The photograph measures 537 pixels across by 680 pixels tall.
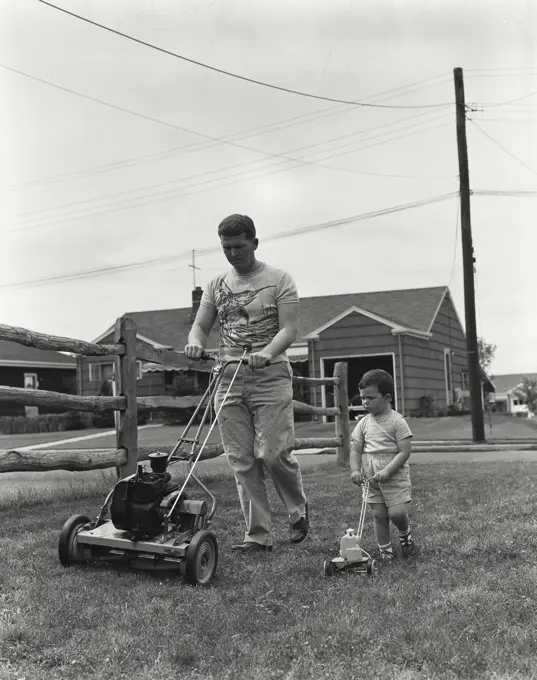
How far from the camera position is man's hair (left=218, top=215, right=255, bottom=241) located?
446 centimetres

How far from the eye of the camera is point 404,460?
435 cm

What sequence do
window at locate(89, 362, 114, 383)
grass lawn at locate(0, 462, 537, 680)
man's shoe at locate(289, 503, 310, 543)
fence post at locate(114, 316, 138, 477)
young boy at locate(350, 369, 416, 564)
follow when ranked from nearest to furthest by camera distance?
1. grass lawn at locate(0, 462, 537, 680)
2. young boy at locate(350, 369, 416, 564)
3. man's shoe at locate(289, 503, 310, 543)
4. fence post at locate(114, 316, 138, 477)
5. window at locate(89, 362, 114, 383)

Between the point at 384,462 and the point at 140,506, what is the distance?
1451 millimetres

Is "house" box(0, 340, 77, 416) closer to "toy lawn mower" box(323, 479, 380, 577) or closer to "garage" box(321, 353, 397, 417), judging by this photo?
"garage" box(321, 353, 397, 417)

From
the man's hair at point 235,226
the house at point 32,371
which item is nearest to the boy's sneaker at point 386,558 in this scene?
the man's hair at point 235,226

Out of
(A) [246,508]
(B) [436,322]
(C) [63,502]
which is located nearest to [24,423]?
(B) [436,322]

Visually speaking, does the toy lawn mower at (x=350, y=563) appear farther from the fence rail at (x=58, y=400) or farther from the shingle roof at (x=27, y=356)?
the shingle roof at (x=27, y=356)

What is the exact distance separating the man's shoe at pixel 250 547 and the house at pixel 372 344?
16.7 metres

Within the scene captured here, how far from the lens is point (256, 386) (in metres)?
4.62

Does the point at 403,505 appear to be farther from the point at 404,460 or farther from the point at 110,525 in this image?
the point at 110,525

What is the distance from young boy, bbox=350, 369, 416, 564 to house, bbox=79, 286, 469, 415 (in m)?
16.8

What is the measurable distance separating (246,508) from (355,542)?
861mm

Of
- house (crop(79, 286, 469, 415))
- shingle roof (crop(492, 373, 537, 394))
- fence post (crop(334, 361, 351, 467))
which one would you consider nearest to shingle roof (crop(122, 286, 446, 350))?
house (crop(79, 286, 469, 415))

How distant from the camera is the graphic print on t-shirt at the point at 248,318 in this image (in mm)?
4641
